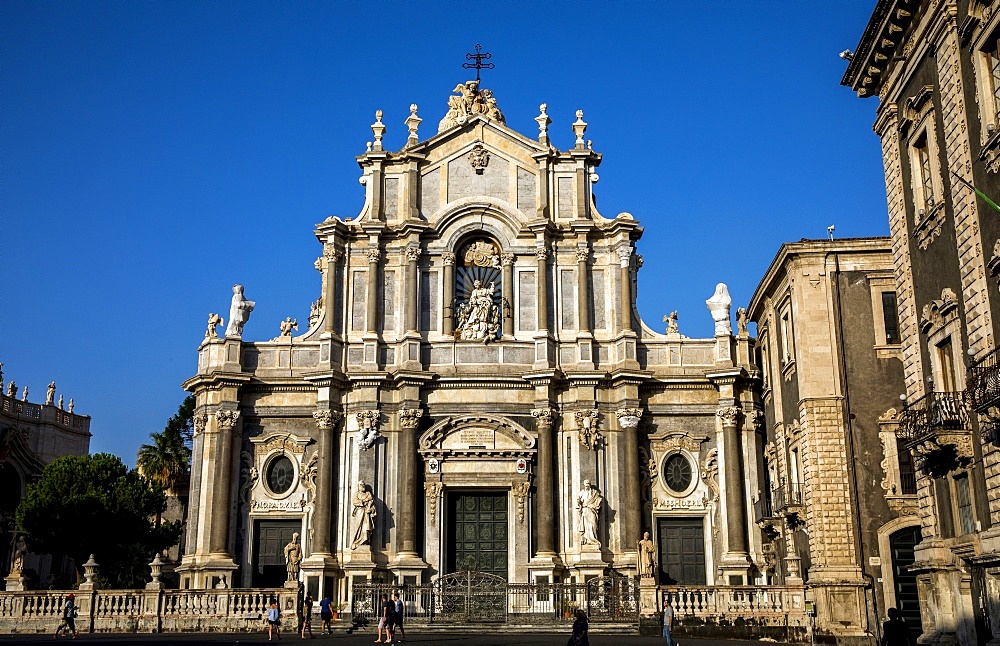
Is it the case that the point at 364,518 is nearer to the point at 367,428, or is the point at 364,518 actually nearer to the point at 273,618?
the point at 367,428

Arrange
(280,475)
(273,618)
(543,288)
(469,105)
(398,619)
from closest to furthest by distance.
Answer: (398,619), (273,618), (280,475), (543,288), (469,105)

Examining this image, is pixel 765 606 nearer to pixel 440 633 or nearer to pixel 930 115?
pixel 440 633

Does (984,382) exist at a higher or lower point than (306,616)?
higher

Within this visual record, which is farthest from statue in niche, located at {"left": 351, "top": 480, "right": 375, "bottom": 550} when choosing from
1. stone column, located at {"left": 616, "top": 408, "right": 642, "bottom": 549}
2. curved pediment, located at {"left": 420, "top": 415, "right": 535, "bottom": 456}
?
stone column, located at {"left": 616, "top": 408, "right": 642, "bottom": 549}

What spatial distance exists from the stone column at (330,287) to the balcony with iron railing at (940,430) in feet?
64.6

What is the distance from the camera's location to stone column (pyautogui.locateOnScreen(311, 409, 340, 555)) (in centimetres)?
3200

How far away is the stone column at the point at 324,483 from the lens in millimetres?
32000

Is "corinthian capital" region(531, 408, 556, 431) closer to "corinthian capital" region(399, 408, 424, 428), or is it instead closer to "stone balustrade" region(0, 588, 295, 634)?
"corinthian capital" region(399, 408, 424, 428)

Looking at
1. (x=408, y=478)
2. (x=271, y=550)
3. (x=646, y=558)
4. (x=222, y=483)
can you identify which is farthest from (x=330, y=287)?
(x=646, y=558)

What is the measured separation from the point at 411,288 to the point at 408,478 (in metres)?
6.05

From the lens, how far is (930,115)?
746 inches

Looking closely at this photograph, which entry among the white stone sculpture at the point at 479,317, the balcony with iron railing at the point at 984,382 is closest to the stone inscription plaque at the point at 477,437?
the white stone sculpture at the point at 479,317

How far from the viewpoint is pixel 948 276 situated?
719 inches

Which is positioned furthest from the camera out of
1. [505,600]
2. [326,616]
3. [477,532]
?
[477,532]
